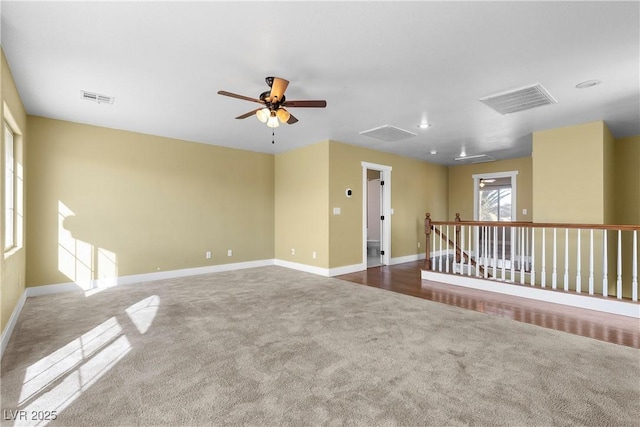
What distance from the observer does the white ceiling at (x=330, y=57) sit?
213 centimetres

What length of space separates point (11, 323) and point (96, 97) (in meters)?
2.65

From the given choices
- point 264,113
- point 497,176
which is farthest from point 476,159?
point 264,113

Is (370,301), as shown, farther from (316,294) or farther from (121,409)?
(121,409)

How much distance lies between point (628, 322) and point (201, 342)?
175 inches

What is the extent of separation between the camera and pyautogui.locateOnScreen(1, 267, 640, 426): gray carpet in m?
1.75

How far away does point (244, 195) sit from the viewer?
6488mm

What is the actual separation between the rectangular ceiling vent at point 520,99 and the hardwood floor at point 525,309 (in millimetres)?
2565

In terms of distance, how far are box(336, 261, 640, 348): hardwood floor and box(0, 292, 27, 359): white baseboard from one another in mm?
4261

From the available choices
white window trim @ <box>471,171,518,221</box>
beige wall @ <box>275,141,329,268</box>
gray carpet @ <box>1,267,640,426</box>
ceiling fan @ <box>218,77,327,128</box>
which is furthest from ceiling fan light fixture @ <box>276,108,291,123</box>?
white window trim @ <box>471,171,518,221</box>

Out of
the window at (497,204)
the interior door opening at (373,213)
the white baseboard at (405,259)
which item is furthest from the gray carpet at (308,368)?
the window at (497,204)

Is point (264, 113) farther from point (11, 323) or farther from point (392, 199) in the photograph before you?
point (392, 199)

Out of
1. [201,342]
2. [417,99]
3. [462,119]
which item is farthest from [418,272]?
[201,342]

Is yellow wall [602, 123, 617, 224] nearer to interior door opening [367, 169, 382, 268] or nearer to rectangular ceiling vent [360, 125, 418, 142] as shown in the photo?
rectangular ceiling vent [360, 125, 418, 142]

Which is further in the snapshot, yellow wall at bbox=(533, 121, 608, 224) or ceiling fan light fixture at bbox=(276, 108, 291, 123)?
yellow wall at bbox=(533, 121, 608, 224)
